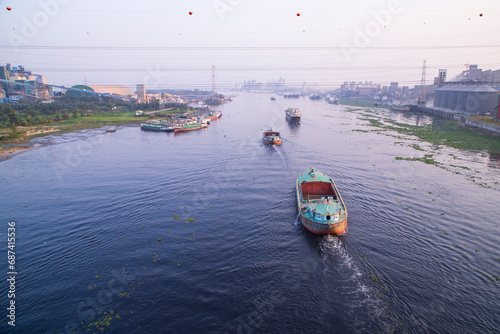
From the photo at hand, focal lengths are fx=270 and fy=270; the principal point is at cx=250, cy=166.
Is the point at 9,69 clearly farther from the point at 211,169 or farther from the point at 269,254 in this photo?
the point at 269,254

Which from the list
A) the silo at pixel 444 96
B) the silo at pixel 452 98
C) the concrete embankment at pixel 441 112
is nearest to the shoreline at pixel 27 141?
the concrete embankment at pixel 441 112

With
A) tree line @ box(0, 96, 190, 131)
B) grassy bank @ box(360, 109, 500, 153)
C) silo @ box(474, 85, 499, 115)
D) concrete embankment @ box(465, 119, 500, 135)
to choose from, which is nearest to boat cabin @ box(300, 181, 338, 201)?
grassy bank @ box(360, 109, 500, 153)

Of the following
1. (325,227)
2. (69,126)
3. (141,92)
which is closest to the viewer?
(325,227)

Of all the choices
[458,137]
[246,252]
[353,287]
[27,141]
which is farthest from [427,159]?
[27,141]

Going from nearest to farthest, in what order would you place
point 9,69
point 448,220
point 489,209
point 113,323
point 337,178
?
point 113,323, point 448,220, point 489,209, point 337,178, point 9,69

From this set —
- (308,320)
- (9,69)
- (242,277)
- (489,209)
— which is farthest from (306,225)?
(9,69)

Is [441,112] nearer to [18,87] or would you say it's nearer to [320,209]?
[320,209]
